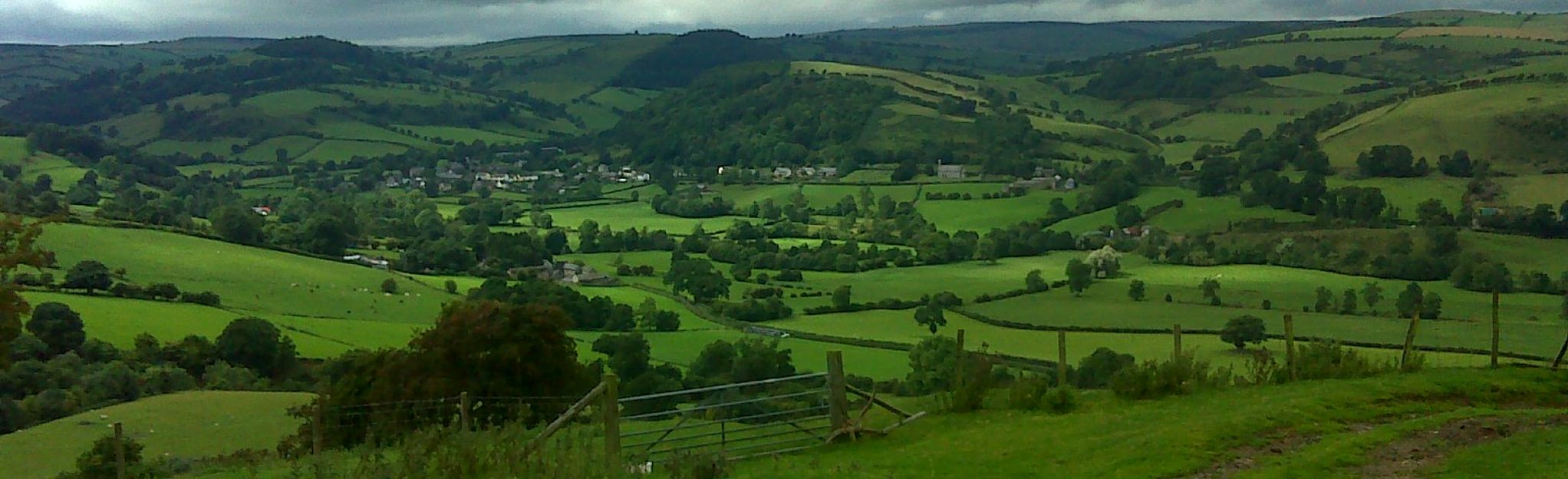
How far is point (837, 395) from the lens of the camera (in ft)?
47.6

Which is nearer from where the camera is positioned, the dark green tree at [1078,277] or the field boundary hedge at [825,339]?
the field boundary hedge at [825,339]

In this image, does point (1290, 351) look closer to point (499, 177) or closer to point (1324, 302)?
point (1324, 302)

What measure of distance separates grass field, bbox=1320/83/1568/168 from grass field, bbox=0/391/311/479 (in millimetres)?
73348

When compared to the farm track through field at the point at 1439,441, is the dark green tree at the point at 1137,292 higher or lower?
lower

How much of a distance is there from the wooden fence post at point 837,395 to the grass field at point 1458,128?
75.7 m

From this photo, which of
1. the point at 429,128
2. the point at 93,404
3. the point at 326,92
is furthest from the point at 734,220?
the point at 326,92

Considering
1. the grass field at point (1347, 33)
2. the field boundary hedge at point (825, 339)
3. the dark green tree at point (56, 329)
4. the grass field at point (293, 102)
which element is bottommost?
the field boundary hedge at point (825, 339)

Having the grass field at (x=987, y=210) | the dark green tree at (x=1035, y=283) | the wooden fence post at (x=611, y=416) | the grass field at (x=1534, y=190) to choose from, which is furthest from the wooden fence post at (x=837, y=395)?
the grass field at (x=987, y=210)

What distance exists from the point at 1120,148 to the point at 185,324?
3606 inches

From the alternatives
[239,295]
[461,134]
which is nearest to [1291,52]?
[461,134]

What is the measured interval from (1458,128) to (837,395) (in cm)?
8288

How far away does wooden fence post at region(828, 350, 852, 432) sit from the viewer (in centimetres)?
1448

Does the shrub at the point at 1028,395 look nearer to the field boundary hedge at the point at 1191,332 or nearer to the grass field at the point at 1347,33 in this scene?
the field boundary hedge at the point at 1191,332

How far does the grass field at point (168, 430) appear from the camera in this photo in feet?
75.2
